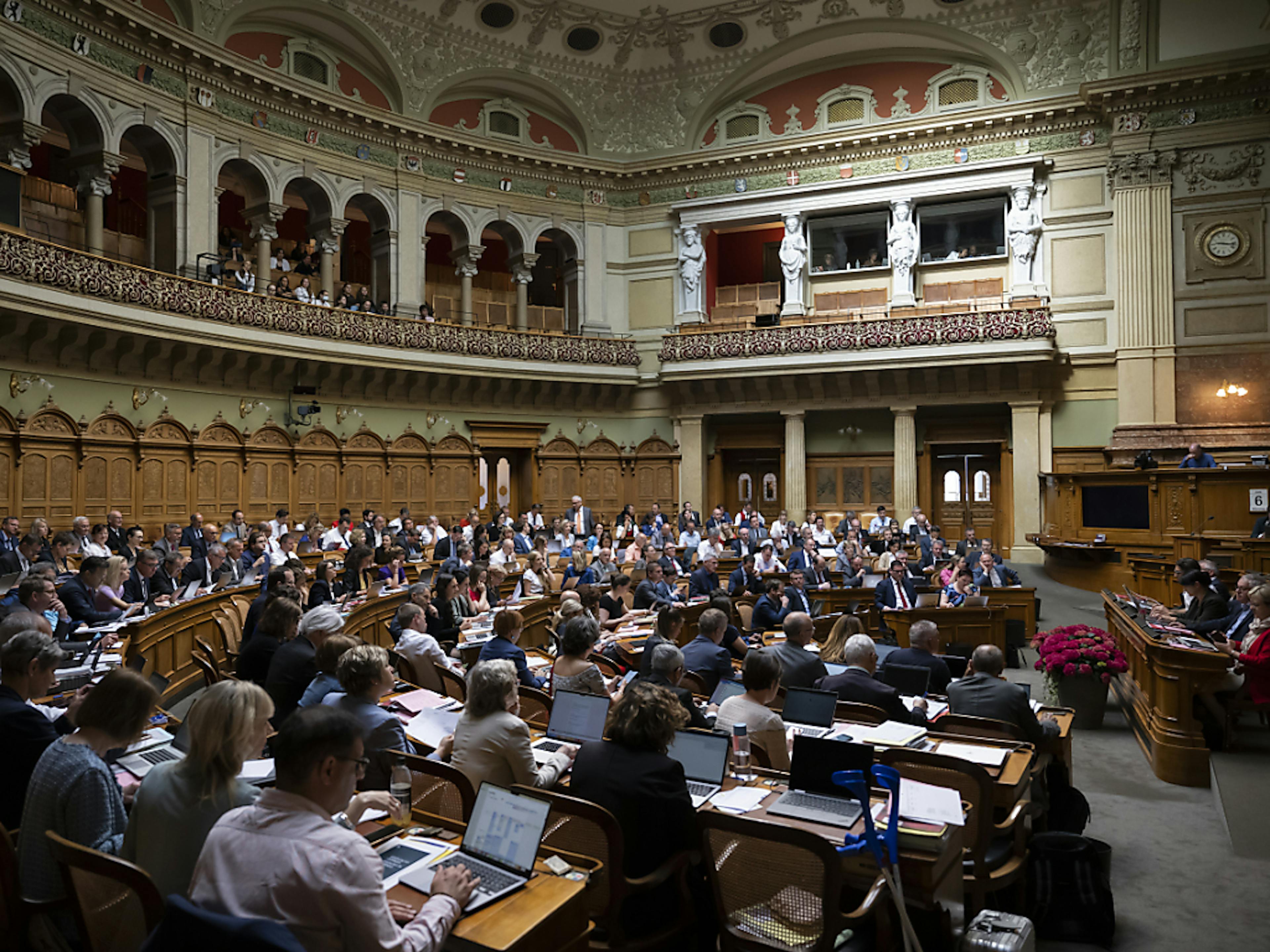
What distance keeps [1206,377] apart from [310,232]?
19.0m

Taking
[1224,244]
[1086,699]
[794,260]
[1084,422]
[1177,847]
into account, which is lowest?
[1177,847]

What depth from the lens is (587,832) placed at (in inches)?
121

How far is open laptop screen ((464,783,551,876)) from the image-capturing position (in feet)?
8.74

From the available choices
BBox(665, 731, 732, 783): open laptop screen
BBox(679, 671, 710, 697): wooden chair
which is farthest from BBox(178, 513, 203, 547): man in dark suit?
BBox(665, 731, 732, 783): open laptop screen

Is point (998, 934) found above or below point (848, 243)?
below

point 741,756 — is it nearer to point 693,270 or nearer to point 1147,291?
point 1147,291

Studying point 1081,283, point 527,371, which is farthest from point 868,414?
point 527,371

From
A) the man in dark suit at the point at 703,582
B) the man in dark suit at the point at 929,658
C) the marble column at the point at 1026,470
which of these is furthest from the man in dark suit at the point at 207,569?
the marble column at the point at 1026,470

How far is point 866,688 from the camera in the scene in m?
5.07

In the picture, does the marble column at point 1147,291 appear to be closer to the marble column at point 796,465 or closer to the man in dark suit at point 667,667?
the marble column at point 796,465

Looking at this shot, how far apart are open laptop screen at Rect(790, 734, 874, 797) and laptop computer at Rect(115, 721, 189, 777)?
259 centimetres

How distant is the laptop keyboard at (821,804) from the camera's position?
3297 mm

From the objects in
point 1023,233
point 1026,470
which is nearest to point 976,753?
point 1026,470

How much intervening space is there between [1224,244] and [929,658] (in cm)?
1606
